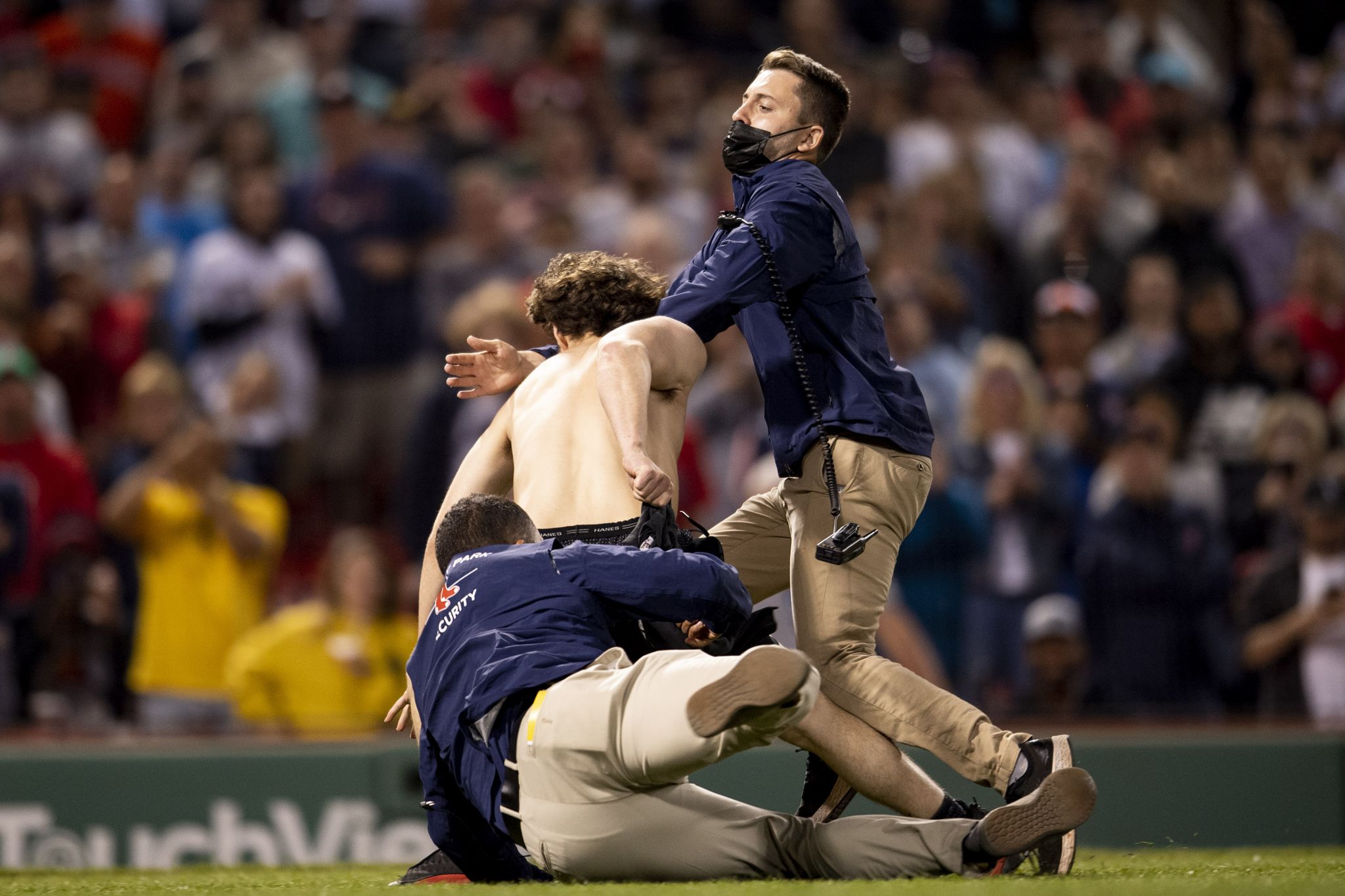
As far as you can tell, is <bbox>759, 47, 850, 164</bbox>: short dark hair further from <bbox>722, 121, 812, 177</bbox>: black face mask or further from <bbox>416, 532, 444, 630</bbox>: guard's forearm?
<bbox>416, 532, 444, 630</bbox>: guard's forearm

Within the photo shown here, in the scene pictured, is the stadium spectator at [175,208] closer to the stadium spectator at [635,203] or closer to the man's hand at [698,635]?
the stadium spectator at [635,203]

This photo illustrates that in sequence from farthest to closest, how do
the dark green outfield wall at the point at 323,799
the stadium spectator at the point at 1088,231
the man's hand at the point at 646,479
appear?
the stadium spectator at the point at 1088,231 → the dark green outfield wall at the point at 323,799 → the man's hand at the point at 646,479

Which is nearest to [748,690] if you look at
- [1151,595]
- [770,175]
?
[770,175]

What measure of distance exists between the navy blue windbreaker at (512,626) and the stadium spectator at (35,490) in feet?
13.9

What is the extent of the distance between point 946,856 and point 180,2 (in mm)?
9911

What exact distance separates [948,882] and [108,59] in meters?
9.28

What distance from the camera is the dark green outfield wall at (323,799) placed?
7.66 meters

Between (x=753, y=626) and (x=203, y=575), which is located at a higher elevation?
(x=753, y=626)

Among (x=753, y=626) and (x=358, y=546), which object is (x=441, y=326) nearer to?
(x=358, y=546)

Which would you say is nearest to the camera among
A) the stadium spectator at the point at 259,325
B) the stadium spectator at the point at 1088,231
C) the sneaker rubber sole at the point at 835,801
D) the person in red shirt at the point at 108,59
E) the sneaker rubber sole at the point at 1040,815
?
the sneaker rubber sole at the point at 1040,815

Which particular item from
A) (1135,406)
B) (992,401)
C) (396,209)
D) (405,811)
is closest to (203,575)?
(405,811)

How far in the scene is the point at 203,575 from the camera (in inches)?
358

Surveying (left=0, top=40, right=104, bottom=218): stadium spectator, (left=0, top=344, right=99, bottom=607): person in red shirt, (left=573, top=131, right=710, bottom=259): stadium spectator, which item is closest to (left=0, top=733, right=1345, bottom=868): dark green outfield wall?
(left=0, top=344, right=99, bottom=607): person in red shirt

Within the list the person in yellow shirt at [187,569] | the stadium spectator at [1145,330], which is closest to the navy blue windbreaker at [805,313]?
the person in yellow shirt at [187,569]
